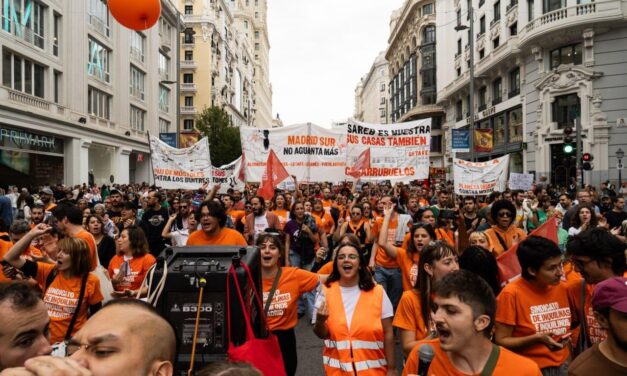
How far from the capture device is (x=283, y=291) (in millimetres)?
3828

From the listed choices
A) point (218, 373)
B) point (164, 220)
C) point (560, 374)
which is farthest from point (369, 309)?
point (164, 220)

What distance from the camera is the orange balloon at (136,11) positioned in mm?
6980

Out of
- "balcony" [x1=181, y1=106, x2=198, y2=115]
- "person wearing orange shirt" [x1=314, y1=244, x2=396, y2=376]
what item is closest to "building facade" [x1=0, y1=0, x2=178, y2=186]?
"person wearing orange shirt" [x1=314, y1=244, x2=396, y2=376]

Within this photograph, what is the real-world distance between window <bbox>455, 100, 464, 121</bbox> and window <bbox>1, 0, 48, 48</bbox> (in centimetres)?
3424

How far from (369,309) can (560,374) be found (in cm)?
127

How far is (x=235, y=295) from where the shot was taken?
7.12 feet

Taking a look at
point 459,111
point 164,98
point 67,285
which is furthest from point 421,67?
point 67,285

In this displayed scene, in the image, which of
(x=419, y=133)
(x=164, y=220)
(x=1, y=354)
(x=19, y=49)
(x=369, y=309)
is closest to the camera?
(x=1, y=354)

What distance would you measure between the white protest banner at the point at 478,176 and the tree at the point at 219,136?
32211mm

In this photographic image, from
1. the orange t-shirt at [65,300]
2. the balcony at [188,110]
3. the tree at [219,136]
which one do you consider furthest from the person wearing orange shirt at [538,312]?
the balcony at [188,110]

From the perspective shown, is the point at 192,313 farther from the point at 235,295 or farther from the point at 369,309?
the point at 369,309

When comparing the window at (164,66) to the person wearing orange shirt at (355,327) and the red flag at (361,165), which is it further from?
the person wearing orange shirt at (355,327)

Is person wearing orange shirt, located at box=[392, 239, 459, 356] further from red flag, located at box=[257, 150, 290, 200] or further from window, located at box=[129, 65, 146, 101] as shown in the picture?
window, located at box=[129, 65, 146, 101]

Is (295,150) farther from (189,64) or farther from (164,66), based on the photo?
(189,64)
